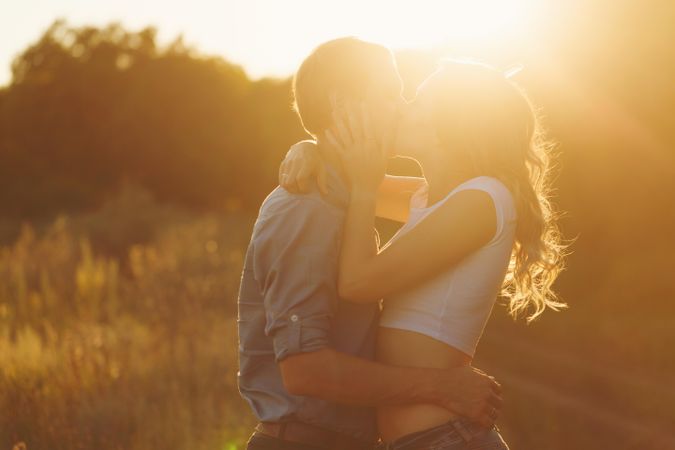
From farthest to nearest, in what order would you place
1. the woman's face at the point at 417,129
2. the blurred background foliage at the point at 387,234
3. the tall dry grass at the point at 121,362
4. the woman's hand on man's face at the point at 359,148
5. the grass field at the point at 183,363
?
the blurred background foliage at the point at 387,234 < the grass field at the point at 183,363 < the tall dry grass at the point at 121,362 < the woman's face at the point at 417,129 < the woman's hand on man's face at the point at 359,148

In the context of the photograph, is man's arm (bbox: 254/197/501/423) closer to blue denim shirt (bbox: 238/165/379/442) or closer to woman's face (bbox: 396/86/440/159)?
blue denim shirt (bbox: 238/165/379/442)

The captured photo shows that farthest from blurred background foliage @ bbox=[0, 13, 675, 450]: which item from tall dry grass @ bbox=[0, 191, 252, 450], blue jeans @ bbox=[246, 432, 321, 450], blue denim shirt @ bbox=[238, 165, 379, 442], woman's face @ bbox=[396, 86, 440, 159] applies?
blue jeans @ bbox=[246, 432, 321, 450]

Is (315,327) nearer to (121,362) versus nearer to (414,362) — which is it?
(414,362)

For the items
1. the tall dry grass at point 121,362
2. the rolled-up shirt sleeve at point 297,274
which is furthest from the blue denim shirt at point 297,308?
the tall dry grass at point 121,362

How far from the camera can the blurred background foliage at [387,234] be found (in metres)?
6.50

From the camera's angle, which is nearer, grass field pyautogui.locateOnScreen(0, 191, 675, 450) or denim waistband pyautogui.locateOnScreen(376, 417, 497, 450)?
denim waistband pyautogui.locateOnScreen(376, 417, 497, 450)

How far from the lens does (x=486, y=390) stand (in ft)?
8.98

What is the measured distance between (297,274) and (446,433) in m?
0.68

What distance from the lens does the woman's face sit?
2920 millimetres

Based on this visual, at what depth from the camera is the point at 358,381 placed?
2582 millimetres

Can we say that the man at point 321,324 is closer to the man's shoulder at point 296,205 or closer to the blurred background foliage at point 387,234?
the man's shoulder at point 296,205

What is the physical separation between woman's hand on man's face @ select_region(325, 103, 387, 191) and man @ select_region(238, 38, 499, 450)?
4cm

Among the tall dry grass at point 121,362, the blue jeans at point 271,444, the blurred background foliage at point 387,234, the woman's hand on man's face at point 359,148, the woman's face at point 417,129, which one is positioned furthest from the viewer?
the blurred background foliage at point 387,234

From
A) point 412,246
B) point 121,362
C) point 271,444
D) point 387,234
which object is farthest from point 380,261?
point 387,234
